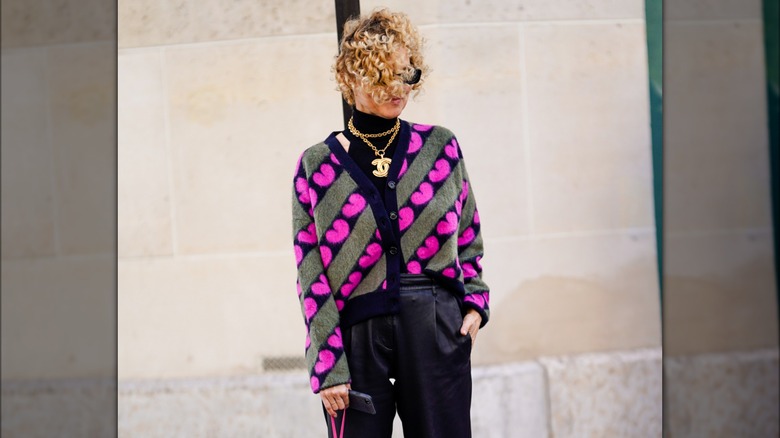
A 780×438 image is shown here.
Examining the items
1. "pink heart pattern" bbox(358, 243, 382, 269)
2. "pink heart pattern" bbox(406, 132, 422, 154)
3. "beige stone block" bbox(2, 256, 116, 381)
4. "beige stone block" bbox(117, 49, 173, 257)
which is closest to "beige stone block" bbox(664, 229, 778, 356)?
"pink heart pattern" bbox(406, 132, 422, 154)

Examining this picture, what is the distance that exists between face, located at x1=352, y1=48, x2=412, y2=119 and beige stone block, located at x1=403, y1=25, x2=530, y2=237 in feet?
5.33

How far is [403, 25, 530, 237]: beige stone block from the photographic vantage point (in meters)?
4.03

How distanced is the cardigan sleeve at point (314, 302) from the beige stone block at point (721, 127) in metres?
1.45

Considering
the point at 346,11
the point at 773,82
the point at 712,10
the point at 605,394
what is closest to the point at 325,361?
the point at 346,11

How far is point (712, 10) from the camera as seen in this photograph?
306 centimetres

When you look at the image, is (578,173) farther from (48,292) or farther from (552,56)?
(48,292)

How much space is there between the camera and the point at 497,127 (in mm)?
4074

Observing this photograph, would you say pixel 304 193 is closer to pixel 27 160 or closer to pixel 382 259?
pixel 382 259

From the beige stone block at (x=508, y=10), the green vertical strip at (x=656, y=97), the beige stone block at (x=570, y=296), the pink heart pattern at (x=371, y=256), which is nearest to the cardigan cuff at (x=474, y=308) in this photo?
the pink heart pattern at (x=371, y=256)

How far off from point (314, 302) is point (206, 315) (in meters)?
1.94

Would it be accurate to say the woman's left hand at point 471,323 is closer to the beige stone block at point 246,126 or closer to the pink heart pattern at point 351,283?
the pink heart pattern at point 351,283

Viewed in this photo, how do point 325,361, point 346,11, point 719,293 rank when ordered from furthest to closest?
point 719,293, point 346,11, point 325,361

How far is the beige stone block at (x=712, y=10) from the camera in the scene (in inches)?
120

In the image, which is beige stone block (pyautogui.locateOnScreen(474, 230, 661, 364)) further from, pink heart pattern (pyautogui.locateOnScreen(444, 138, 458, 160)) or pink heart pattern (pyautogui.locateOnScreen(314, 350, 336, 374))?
pink heart pattern (pyautogui.locateOnScreen(314, 350, 336, 374))
